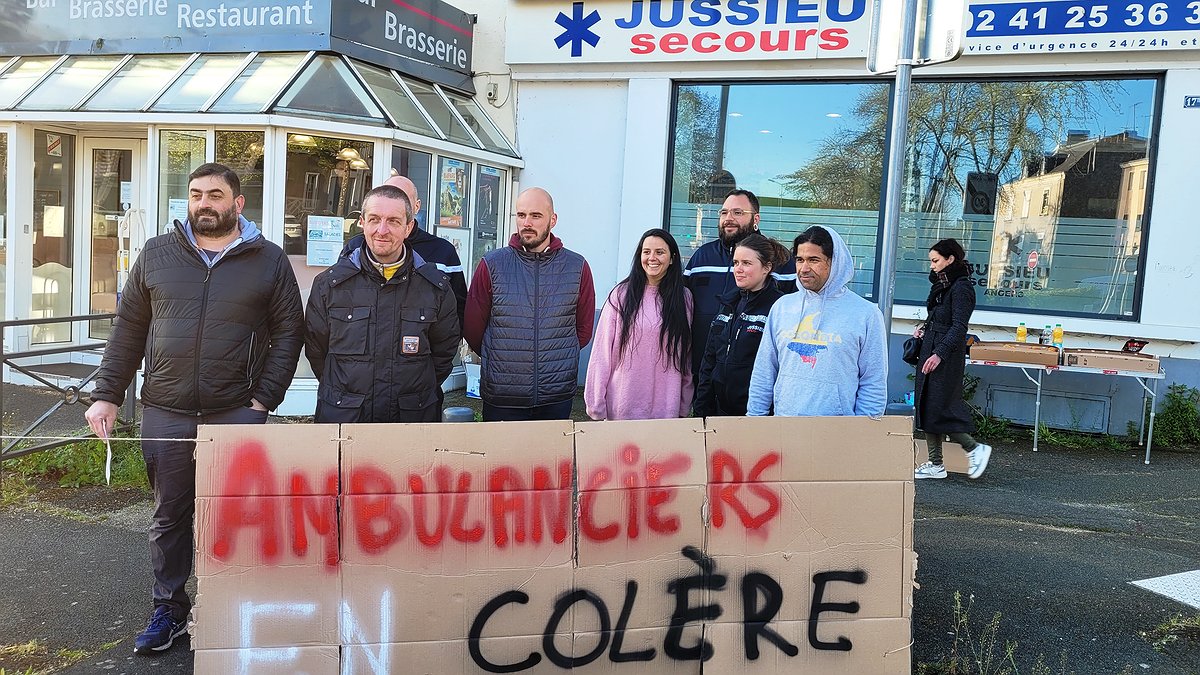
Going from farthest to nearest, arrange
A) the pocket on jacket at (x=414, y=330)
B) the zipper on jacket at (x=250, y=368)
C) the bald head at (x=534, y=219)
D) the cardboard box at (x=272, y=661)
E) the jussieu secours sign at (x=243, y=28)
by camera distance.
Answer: the jussieu secours sign at (x=243, y=28) → the bald head at (x=534, y=219) → the pocket on jacket at (x=414, y=330) → the zipper on jacket at (x=250, y=368) → the cardboard box at (x=272, y=661)

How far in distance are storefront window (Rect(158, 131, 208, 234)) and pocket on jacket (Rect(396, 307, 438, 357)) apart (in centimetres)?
544

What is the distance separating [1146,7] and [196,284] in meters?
8.15

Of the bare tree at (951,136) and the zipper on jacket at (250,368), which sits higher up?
the bare tree at (951,136)

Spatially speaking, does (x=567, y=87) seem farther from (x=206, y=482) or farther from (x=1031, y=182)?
(x=206, y=482)

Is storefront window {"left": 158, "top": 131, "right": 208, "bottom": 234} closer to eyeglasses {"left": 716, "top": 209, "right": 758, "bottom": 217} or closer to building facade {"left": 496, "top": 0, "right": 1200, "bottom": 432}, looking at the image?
building facade {"left": 496, "top": 0, "right": 1200, "bottom": 432}

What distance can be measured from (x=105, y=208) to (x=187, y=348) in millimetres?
7183

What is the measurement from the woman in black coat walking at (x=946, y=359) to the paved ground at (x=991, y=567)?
0.28 meters

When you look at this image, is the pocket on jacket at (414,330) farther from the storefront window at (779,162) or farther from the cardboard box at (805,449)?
→ the storefront window at (779,162)

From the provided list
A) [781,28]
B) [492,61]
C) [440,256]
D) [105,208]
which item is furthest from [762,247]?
[105,208]

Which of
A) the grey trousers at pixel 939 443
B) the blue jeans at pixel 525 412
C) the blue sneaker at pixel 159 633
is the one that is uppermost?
the blue jeans at pixel 525 412

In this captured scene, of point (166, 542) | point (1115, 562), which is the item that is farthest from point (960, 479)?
point (166, 542)

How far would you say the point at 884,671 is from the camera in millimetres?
3225

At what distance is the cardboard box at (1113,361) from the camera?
7.48 m

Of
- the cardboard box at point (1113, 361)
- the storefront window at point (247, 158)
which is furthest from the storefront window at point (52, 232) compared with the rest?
the cardboard box at point (1113, 361)
